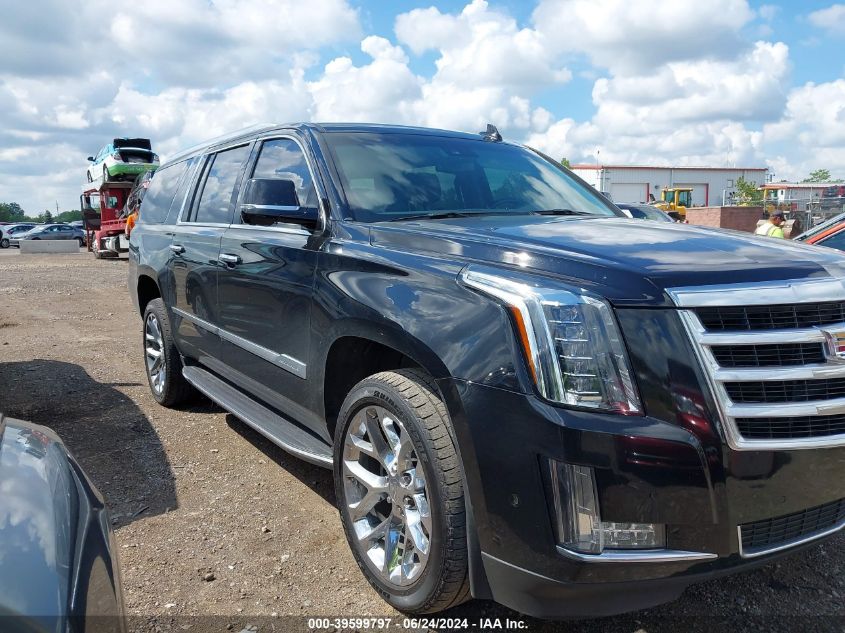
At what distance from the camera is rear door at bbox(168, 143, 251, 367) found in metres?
4.12

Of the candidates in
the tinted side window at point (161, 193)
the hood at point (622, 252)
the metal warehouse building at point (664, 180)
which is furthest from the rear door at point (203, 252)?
the metal warehouse building at point (664, 180)

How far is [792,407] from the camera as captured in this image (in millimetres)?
2006

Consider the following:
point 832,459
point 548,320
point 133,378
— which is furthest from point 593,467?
point 133,378

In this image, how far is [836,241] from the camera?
19.2 feet

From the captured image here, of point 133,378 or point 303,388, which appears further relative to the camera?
point 133,378

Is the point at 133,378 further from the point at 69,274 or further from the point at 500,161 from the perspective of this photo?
the point at 69,274

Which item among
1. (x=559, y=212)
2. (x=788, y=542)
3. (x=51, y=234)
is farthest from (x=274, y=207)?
(x=51, y=234)

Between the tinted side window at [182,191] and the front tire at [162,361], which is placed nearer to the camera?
the tinted side window at [182,191]

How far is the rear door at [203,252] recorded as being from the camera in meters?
4.12

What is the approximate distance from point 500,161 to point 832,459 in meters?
2.41

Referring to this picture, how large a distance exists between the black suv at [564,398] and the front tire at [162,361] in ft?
7.41

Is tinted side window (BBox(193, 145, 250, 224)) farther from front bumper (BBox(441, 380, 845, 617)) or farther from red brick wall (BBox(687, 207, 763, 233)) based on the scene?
red brick wall (BBox(687, 207, 763, 233))

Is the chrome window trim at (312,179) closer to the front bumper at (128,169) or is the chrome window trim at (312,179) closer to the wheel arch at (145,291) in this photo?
the wheel arch at (145,291)

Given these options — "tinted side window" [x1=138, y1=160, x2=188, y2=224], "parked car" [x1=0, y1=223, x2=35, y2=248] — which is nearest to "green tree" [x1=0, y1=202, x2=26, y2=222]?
"parked car" [x1=0, y1=223, x2=35, y2=248]
